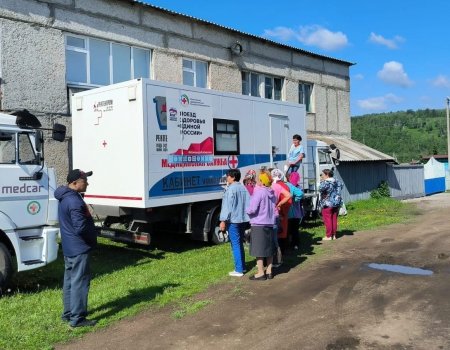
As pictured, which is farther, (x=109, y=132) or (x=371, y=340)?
(x=109, y=132)

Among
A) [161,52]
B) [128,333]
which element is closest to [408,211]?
[161,52]

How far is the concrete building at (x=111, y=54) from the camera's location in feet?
41.5

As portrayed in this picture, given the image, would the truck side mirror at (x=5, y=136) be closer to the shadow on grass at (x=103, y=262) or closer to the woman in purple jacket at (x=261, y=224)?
the shadow on grass at (x=103, y=262)

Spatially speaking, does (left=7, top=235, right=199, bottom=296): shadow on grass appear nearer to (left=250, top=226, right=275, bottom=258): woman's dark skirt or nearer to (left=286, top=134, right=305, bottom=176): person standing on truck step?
(left=250, top=226, right=275, bottom=258): woman's dark skirt

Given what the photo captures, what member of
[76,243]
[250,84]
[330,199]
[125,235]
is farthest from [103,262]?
[250,84]

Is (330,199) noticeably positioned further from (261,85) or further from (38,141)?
(261,85)

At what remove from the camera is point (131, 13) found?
15.3 m

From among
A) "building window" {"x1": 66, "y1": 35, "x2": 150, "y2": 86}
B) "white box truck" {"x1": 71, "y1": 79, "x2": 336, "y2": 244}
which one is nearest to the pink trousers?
"white box truck" {"x1": 71, "y1": 79, "x2": 336, "y2": 244}

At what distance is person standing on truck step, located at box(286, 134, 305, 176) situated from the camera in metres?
11.8

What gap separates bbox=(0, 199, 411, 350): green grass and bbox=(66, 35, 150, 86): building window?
5366mm

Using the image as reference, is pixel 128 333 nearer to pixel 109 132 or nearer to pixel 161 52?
pixel 109 132

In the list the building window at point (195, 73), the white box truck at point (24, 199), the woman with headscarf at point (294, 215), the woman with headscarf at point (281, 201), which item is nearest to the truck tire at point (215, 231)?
the woman with headscarf at point (294, 215)

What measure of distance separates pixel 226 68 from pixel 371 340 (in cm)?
1501

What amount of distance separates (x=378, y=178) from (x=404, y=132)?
91.4 m
